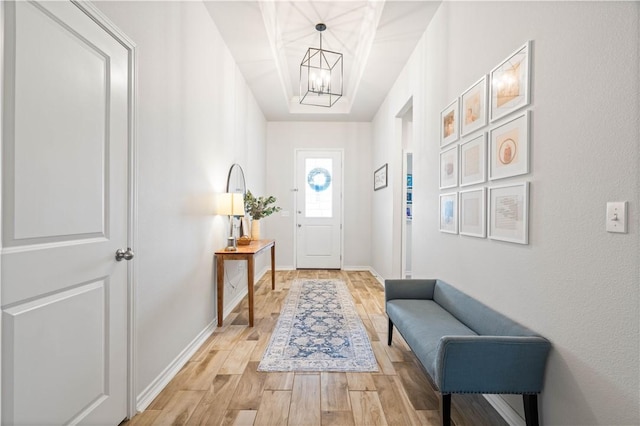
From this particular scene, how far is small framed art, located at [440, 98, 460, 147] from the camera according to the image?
7.75 feet

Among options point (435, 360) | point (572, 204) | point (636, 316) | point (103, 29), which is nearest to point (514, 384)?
point (435, 360)

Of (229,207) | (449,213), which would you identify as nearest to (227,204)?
(229,207)

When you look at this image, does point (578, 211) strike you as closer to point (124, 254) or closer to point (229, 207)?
point (124, 254)

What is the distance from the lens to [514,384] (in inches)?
56.5

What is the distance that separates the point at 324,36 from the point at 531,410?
3.74 m

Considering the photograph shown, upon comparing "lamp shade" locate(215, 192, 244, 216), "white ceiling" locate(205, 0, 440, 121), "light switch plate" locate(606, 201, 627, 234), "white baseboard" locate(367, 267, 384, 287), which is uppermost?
"white ceiling" locate(205, 0, 440, 121)

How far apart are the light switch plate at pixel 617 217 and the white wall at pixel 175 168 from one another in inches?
84.5

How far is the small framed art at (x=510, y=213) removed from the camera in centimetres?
157

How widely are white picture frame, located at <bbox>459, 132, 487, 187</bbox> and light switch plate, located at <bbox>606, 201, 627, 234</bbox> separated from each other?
86 cm

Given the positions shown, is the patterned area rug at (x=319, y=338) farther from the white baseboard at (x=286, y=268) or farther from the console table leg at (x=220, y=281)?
the white baseboard at (x=286, y=268)

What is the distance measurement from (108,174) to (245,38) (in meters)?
2.35

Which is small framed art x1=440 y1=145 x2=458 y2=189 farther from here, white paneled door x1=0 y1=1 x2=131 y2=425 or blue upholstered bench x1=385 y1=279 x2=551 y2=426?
white paneled door x1=0 y1=1 x2=131 y2=425

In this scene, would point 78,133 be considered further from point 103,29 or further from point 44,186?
point 103,29

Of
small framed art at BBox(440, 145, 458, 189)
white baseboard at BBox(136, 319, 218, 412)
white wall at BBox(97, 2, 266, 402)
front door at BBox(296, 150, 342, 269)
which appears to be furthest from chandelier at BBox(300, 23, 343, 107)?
white baseboard at BBox(136, 319, 218, 412)
